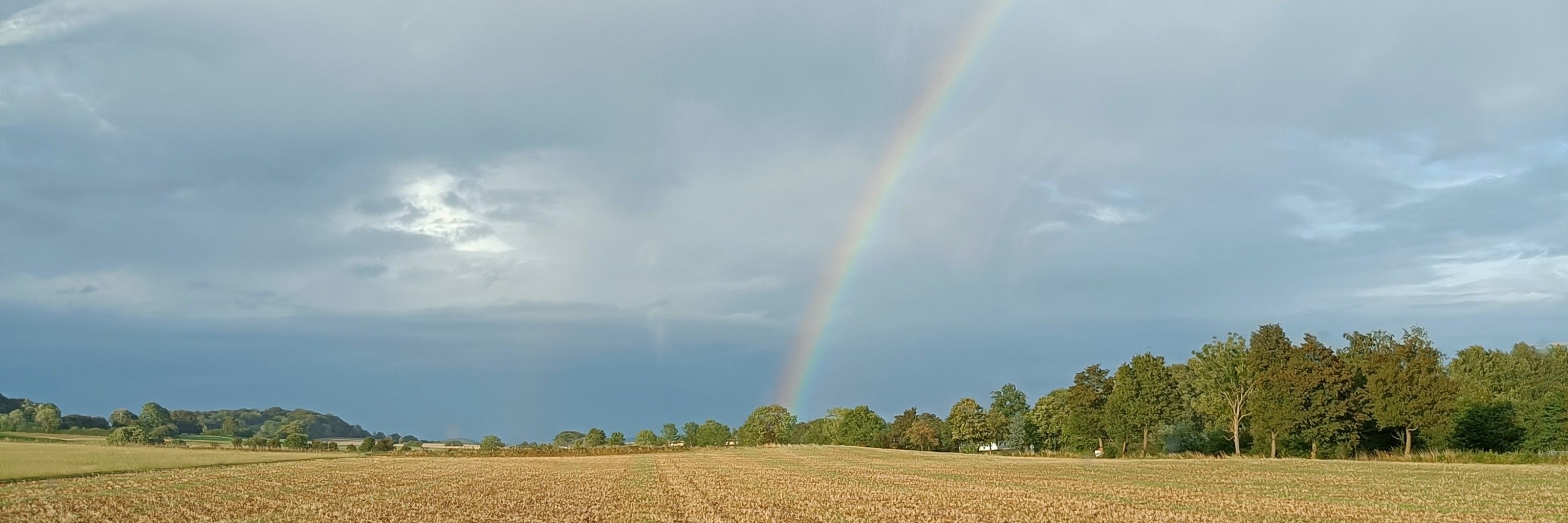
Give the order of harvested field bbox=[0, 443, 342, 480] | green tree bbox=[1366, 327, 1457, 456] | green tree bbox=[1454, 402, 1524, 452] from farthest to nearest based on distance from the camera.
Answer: green tree bbox=[1454, 402, 1524, 452] < green tree bbox=[1366, 327, 1457, 456] < harvested field bbox=[0, 443, 342, 480]

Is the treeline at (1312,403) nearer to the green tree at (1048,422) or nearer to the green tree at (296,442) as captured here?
the green tree at (1048,422)

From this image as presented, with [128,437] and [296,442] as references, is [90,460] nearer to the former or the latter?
[296,442]

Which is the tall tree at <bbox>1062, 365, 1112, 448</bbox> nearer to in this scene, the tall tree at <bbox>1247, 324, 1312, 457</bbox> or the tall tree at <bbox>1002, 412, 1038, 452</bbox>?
the tall tree at <bbox>1247, 324, 1312, 457</bbox>

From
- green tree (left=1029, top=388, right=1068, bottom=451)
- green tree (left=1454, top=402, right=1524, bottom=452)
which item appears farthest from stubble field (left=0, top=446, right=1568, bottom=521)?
green tree (left=1029, top=388, right=1068, bottom=451)

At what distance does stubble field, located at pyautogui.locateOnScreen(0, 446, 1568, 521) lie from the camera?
1050 inches

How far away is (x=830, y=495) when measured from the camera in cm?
3484

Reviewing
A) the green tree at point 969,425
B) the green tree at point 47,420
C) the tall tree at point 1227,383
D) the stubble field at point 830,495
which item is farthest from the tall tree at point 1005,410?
the green tree at point 47,420

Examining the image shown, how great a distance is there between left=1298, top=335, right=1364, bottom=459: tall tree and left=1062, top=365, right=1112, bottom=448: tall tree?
26943 millimetres

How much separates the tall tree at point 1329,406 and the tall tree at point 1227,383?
27.1 ft

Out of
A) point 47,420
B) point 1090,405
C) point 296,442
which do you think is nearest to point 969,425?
point 1090,405

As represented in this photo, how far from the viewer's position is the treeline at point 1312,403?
7875cm

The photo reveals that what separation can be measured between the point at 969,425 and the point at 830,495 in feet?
424

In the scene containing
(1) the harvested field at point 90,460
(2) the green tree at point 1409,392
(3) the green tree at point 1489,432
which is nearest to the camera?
(1) the harvested field at point 90,460

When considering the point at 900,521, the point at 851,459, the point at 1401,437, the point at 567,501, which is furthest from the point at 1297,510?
the point at 1401,437
